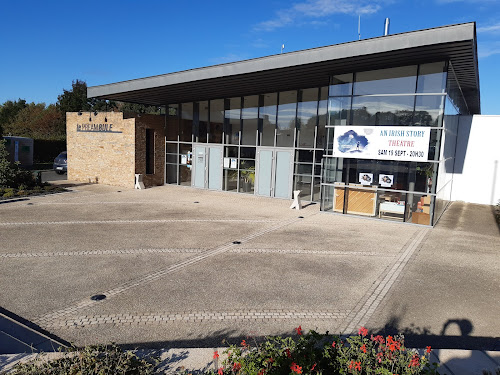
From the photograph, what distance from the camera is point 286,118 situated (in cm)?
1672

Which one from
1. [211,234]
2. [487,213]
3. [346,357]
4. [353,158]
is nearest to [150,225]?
[211,234]

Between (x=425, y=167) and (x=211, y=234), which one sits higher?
(x=425, y=167)

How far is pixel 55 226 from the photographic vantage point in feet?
34.6

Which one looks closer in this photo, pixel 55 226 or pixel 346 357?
pixel 346 357

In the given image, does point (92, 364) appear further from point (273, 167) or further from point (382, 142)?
point (273, 167)

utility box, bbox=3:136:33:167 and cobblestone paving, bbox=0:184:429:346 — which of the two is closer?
cobblestone paving, bbox=0:184:429:346

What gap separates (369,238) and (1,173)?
14.8 metres

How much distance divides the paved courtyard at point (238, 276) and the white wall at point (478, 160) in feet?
23.2

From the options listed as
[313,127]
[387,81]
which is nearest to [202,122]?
[313,127]

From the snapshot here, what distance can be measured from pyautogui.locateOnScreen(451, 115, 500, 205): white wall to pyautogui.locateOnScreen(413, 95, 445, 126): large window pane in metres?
8.11

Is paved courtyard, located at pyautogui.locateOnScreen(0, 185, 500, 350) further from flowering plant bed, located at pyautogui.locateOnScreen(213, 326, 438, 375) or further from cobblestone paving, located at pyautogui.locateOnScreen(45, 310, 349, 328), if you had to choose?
flowering plant bed, located at pyautogui.locateOnScreen(213, 326, 438, 375)

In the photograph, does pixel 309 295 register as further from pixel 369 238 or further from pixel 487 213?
pixel 487 213

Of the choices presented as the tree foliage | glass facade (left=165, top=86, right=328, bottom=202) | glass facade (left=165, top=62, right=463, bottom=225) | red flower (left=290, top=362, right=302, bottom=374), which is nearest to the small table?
glass facade (left=165, top=62, right=463, bottom=225)

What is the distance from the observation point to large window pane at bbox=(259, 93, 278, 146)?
1698 cm
